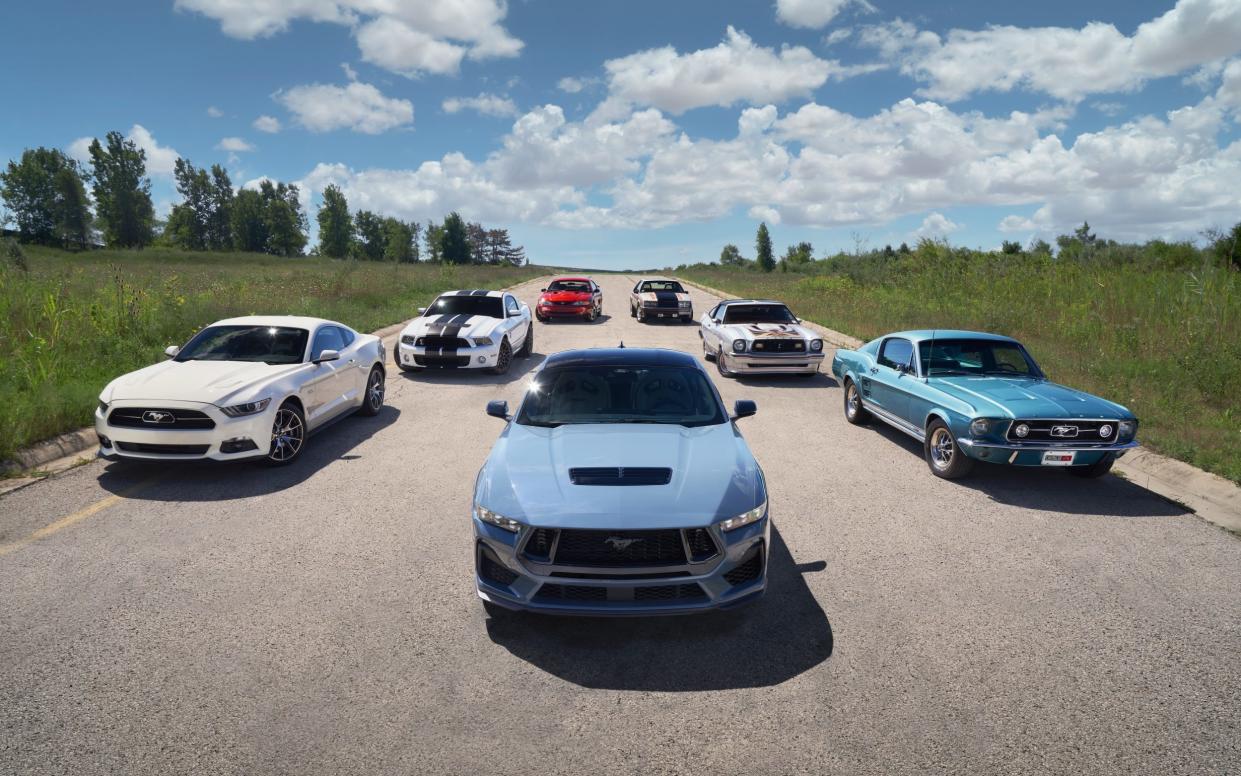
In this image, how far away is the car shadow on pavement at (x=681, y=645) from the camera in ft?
11.2

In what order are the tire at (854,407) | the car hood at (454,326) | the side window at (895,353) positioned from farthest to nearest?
the car hood at (454,326)
the tire at (854,407)
the side window at (895,353)

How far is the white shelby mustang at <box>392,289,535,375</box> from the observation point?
12375mm

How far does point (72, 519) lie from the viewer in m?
5.46

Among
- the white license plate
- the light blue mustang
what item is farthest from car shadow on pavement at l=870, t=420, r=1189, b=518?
the light blue mustang

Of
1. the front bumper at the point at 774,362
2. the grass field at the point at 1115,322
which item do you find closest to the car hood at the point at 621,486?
the grass field at the point at 1115,322

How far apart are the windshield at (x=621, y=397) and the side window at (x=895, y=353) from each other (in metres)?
3.85

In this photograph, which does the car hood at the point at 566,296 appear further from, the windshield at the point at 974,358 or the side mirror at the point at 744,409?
the side mirror at the point at 744,409

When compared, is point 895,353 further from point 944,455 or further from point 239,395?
point 239,395

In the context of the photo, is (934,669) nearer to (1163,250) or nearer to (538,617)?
(538,617)

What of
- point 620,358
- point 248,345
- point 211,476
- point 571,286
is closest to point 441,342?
point 248,345

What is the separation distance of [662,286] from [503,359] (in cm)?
1266

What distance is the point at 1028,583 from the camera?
14.8 ft

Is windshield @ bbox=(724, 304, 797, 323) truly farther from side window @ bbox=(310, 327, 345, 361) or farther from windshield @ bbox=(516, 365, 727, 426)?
windshield @ bbox=(516, 365, 727, 426)

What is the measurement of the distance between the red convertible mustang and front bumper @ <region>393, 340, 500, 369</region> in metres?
10.7
